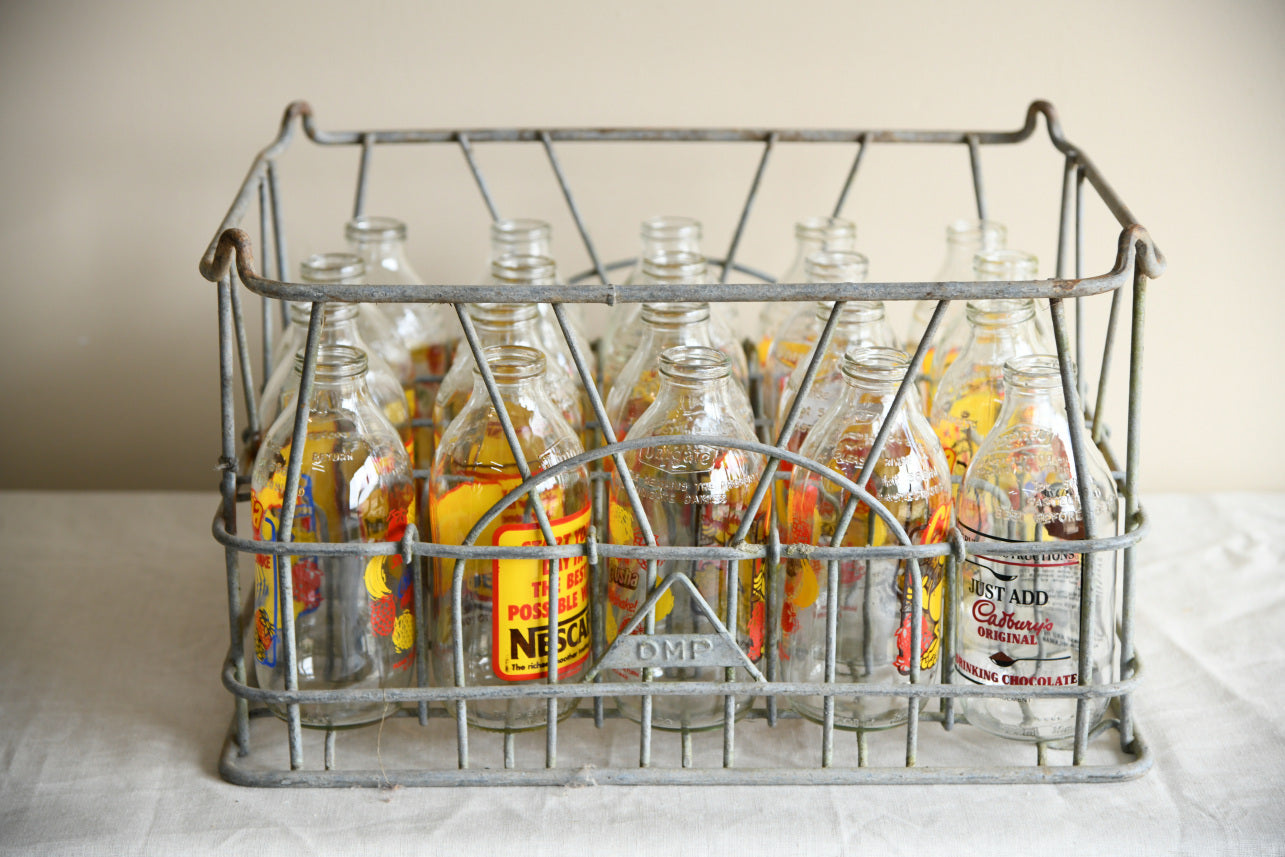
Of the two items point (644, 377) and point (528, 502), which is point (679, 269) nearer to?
point (644, 377)

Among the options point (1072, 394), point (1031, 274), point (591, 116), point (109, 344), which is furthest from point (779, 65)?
point (109, 344)

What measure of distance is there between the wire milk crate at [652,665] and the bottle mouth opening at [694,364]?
0.04m

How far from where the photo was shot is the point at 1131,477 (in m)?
0.60

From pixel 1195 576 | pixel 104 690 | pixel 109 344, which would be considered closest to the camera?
pixel 104 690

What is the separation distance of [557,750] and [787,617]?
0.47 feet

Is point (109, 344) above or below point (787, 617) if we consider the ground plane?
above

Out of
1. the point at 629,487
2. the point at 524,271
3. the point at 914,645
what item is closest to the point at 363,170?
the point at 524,271

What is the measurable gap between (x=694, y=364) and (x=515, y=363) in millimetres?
94

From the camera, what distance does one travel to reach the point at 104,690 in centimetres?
72

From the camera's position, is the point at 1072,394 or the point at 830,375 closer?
the point at 1072,394

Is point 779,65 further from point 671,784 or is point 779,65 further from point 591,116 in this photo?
point 671,784

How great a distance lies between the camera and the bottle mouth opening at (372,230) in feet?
2.74

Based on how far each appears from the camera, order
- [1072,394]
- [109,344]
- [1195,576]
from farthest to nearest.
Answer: [109,344]
[1195,576]
[1072,394]

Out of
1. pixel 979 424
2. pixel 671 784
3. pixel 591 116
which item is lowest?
pixel 671 784
